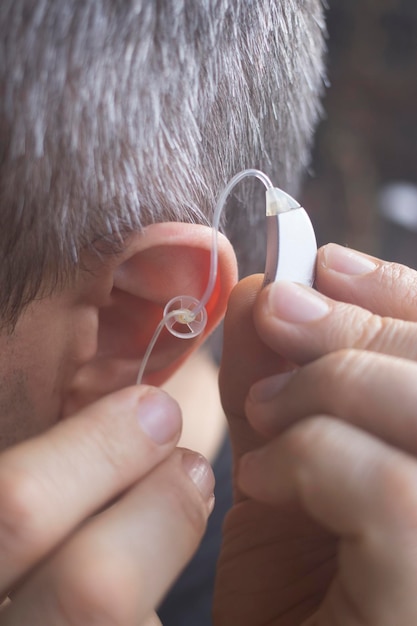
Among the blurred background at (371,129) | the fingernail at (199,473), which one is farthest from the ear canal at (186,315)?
the blurred background at (371,129)

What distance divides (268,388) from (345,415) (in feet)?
0.23

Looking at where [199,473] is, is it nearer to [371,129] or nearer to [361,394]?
[361,394]

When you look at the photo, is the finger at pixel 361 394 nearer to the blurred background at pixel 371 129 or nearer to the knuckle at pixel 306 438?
the knuckle at pixel 306 438

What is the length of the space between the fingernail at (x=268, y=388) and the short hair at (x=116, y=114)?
0.17 m

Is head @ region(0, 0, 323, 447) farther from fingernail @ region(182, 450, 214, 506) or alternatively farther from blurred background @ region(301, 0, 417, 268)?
blurred background @ region(301, 0, 417, 268)

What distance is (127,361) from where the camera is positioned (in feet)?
2.29

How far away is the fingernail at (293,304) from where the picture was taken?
1.65ft

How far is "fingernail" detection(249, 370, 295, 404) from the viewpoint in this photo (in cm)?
51

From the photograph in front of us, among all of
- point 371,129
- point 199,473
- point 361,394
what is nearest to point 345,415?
point 361,394

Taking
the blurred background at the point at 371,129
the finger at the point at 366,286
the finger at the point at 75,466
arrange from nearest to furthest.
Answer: the finger at the point at 75,466, the finger at the point at 366,286, the blurred background at the point at 371,129

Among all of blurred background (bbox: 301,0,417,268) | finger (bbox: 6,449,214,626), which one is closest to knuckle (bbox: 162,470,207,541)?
finger (bbox: 6,449,214,626)

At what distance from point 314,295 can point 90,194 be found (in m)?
0.20


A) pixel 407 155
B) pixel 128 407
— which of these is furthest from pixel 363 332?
pixel 407 155

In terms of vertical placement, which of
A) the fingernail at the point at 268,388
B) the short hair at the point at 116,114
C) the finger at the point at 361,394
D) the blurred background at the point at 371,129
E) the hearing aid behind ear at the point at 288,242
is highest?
the short hair at the point at 116,114
